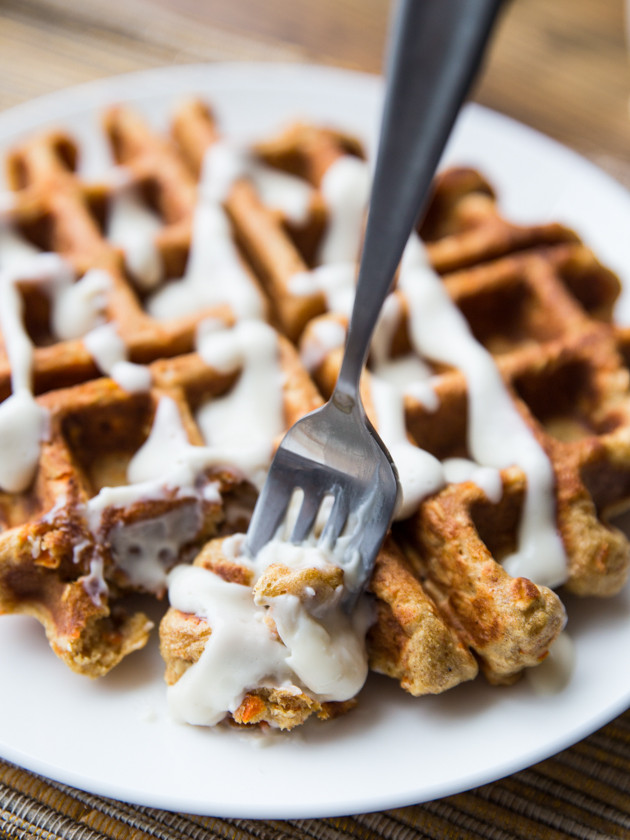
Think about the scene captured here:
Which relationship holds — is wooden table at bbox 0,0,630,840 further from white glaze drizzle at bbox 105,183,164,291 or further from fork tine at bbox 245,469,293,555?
fork tine at bbox 245,469,293,555

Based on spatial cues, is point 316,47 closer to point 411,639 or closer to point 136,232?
point 136,232

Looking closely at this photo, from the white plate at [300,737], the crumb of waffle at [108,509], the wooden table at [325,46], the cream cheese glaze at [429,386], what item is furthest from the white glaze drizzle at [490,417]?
the wooden table at [325,46]

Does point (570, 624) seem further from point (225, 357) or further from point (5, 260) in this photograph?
point (5, 260)

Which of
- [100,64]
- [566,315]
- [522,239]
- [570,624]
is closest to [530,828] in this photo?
[570,624]

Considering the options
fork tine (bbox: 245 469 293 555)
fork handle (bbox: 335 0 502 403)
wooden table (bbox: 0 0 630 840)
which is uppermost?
fork handle (bbox: 335 0 502 403)

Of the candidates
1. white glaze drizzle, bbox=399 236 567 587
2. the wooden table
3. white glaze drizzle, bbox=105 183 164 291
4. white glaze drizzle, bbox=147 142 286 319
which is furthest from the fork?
the wooden table

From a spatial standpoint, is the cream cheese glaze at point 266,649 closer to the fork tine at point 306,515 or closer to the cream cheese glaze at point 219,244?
the fork tine at point 306,515

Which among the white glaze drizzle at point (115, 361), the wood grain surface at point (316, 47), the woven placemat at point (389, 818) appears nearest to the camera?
the woven placemat at point (389, 818)

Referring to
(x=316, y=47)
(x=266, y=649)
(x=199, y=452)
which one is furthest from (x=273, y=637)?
(x=316, y=47)
